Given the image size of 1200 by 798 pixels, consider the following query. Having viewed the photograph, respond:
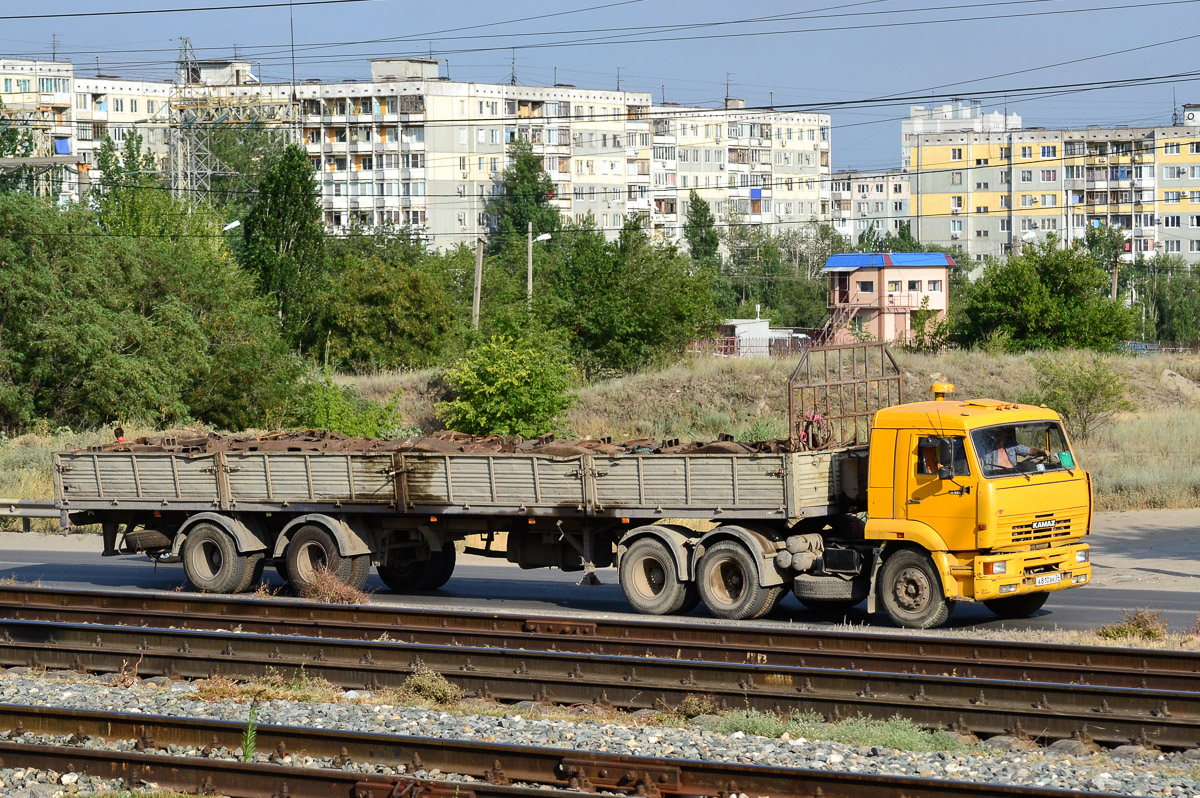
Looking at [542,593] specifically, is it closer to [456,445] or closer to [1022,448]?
[456,445]

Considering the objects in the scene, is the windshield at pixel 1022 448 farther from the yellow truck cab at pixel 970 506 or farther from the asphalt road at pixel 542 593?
the asphalt road at pixel 542 593

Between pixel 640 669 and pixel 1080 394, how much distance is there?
26.3 metres

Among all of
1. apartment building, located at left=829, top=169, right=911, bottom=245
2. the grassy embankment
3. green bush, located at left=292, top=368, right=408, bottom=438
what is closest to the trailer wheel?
green bush, located at left=292, top=368, right=408, bottom=438

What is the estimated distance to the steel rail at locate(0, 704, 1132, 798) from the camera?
8203 millimetres

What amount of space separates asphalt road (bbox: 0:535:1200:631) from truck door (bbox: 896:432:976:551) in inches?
56.1

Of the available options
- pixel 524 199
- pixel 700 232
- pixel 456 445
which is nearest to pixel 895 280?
pixel 700 232

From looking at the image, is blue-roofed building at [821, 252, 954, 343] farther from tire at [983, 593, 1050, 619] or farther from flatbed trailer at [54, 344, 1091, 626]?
tire at [983, 593, 1050, 619]

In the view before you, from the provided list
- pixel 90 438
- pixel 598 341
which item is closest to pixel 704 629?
pixel 90 438

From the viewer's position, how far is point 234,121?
95.3 meters

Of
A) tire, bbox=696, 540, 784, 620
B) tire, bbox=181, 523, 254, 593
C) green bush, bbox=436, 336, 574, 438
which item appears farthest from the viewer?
green bush, bbox=436, 336, 574, 438

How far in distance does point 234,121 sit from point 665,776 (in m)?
93.4

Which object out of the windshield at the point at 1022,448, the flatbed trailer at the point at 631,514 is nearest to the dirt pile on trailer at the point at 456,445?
the flatbed trailer at the point at 631,514

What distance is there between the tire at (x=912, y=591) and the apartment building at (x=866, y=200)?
128795mm

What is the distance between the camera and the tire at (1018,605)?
15633mm
